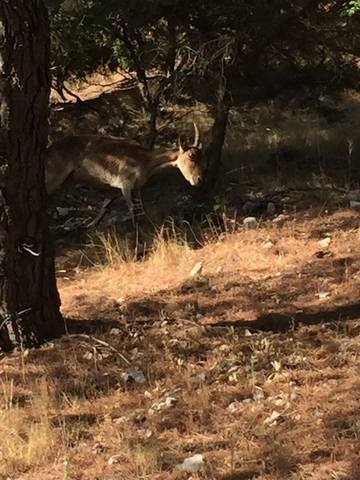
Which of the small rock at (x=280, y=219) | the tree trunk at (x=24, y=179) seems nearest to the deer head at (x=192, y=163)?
the small rock at (x=280, y=219)

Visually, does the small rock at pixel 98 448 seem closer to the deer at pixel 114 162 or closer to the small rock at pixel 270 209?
the small rock at pixel 270 209

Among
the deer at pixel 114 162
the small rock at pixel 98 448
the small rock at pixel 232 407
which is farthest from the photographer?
the deer at pixel 114 162

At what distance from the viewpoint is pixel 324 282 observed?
7.87 m

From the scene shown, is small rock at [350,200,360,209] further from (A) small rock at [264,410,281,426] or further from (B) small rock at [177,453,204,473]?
(B) small rock at [177,453,204,473]

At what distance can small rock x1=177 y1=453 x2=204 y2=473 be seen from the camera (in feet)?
14.9

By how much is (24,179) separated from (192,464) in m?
2.82

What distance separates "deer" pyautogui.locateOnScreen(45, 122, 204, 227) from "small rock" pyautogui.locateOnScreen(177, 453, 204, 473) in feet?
25.5

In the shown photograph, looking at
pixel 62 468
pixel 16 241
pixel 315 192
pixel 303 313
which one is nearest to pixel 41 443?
pixel 62 468

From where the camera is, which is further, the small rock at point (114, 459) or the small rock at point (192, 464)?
the small rock at point (114, 459)

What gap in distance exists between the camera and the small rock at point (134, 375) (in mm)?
5945

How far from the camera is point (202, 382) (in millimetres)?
5727

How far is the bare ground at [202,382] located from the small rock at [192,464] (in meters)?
0.04

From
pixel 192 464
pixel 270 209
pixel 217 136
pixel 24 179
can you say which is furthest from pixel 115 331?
pixel 217 136

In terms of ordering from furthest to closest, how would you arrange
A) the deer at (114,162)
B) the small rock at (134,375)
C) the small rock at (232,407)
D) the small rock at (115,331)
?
the deer at (114,162) < the small rock at (115,331) < the small rock at (134,375) < the small rock at (232,407)
